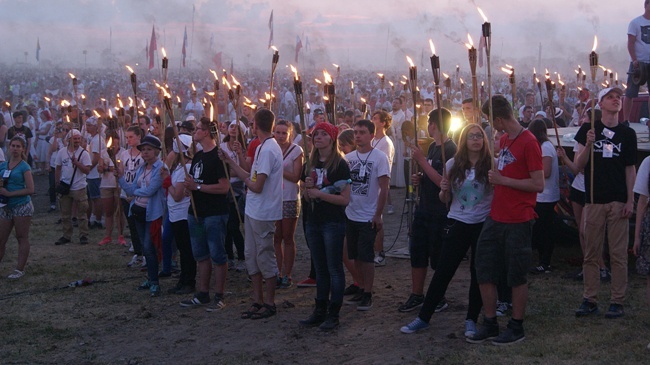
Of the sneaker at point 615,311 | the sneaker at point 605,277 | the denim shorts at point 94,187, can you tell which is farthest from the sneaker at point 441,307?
the denim shorts at point 94,187

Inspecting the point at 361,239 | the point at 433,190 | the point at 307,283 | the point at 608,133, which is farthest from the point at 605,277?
the point at 307,283

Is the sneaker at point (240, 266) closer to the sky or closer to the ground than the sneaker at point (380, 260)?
closer to the ground

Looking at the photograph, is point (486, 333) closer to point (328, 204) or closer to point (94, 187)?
point (328, 204)

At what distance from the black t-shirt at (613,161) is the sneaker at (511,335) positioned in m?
1.51

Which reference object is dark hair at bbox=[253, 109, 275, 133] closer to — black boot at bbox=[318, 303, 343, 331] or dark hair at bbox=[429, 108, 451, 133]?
dark hair at bbox=[429, 108, 451, 133]

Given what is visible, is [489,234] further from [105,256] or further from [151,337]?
[105,256]

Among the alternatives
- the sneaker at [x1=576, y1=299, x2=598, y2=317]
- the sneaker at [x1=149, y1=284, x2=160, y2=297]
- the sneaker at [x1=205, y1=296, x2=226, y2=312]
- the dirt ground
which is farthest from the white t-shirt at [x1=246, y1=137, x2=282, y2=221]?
the sneaker at [x1=576, y1=299, x2=598, y2=317]

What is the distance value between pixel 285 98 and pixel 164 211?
20481mm

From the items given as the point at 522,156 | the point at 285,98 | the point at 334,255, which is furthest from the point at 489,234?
the point at 285,98

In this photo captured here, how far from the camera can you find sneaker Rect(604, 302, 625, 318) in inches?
277

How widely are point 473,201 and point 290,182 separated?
2.62m

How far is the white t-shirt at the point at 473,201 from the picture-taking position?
666 centimetres

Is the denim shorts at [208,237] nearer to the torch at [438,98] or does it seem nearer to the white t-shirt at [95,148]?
the torch at [438,98]

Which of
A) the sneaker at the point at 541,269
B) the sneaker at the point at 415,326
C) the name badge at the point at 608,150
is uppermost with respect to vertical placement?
the name badge at the point at 608,150
